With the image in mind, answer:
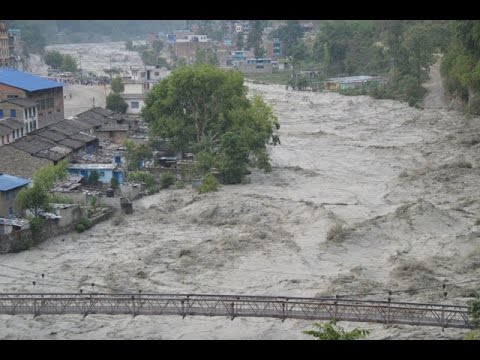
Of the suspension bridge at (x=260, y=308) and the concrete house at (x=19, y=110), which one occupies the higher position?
the concrete house at (x=19, y=110)

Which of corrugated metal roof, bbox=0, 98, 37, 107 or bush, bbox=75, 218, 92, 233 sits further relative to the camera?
corrugated metal roof, bbox=0, 98, 37, 107

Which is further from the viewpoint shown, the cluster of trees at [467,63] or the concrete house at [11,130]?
the cluster of trees at [467,63]

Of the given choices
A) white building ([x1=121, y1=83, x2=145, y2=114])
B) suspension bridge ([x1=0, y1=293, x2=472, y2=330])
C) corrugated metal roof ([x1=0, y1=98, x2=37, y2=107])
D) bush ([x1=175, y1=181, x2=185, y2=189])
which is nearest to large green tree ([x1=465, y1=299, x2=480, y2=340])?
suspension bridge ([x1=0, y1=293, x2=472, y2=330])

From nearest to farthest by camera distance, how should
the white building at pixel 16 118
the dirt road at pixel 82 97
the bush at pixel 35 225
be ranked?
1. the bush at pixel 35 225
2. the white building at pixel 16 118
3. the dirt road at pixel 82 97

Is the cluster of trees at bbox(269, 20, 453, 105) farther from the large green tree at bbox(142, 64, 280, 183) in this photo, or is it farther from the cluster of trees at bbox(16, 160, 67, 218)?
the cluster of trees at bbox(16, 160, 67, 218)

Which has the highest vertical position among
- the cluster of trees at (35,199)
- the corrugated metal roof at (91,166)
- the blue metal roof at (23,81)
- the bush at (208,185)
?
the blue metal roof at (23,81)

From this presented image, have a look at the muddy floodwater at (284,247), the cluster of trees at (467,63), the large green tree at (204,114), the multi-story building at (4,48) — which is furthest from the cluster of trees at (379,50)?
the multi-story building at (4,48)

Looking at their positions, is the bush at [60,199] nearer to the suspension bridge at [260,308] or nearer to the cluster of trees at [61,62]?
the suspension bridge at [260,308]

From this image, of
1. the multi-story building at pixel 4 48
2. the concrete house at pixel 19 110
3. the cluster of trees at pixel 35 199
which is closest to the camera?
the cluster of trees at pixel 35 199
